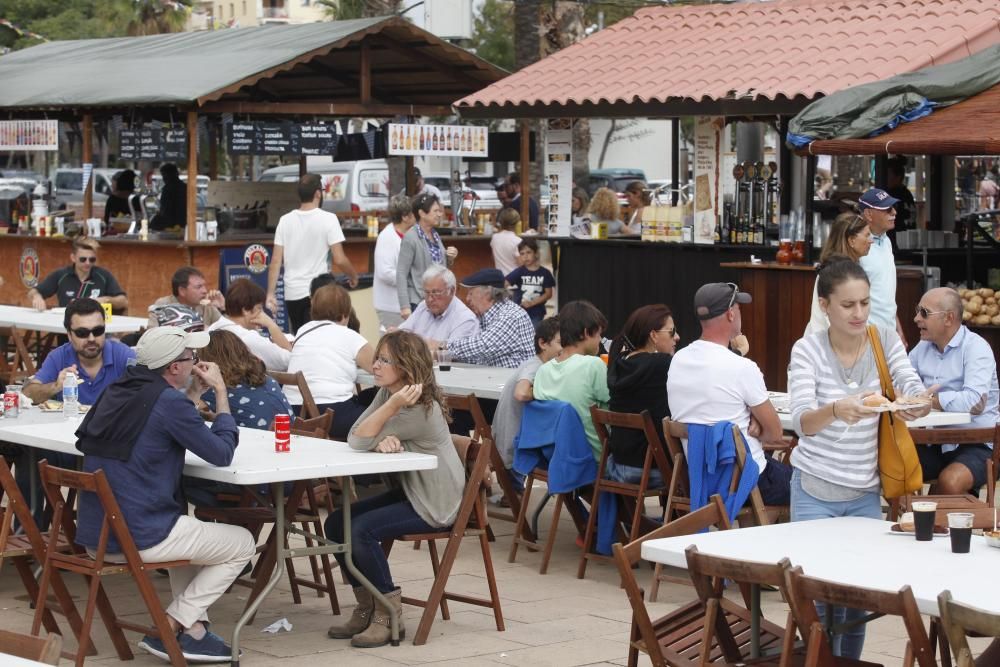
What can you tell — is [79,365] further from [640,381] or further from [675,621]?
[675,621]

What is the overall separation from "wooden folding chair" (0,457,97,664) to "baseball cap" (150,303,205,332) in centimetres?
192

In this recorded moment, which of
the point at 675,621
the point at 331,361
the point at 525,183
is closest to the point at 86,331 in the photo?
the point at 331,361

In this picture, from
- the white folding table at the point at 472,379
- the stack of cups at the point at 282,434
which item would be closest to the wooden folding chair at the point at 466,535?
the stack of cups at the point at 282,434

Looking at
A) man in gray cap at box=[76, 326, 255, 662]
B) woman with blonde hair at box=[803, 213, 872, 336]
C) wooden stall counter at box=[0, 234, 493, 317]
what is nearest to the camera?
man in gray cap at box=[76, 326, 255, 662]

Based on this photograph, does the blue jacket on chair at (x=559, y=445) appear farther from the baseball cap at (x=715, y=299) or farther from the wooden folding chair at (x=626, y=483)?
the baseball cap at (x=715, y=299)

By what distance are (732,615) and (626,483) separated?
2391 mm

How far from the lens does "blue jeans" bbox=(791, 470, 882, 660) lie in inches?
210

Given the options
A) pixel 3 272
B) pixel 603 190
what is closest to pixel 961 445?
pixel 603 190

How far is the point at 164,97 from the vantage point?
52.2ft

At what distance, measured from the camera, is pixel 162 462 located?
20.0 feet

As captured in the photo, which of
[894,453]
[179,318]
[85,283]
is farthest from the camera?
[85,283]

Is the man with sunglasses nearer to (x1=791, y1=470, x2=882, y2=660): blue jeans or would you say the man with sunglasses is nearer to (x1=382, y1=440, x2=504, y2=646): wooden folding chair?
(x1=382, y1=440, x2=504, y2=646): wooden folding chair

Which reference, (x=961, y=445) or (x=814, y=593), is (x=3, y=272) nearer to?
(x=961, y=445)

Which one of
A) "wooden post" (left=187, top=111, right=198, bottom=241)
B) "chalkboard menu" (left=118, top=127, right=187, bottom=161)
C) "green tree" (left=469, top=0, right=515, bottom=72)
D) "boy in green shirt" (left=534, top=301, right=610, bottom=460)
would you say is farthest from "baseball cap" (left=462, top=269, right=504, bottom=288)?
"green tree" (left=469, top=0, right=515, bottom=72)
